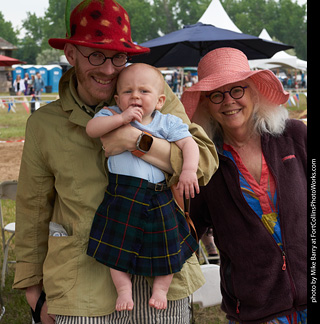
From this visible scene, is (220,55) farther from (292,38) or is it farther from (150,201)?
(292,38)

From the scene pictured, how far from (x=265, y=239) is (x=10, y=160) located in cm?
1054

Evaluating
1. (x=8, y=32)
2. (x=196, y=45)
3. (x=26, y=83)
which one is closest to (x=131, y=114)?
(x=196, y=45)

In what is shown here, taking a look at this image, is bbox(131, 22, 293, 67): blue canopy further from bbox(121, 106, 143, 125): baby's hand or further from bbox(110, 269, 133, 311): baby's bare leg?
bbox(110, 269, 133, 311): baby's bare leg

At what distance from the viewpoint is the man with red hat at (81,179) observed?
2230mm

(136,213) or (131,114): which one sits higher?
(131,114)

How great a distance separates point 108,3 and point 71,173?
0.87 metres

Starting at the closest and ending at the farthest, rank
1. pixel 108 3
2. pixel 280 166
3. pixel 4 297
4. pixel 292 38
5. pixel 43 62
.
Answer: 1. pixel 108 3
2. pixel 280 166
3. pixel 4 297
4. pixel 43 62
5. pixel 292 38

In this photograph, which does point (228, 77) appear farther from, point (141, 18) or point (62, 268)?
point (141, 18)

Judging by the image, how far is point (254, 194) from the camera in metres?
2.67

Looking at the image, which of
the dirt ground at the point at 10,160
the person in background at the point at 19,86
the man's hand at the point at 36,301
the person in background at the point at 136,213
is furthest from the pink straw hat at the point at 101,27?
the person in background at the point at 19,86

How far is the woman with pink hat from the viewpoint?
256 centimetres

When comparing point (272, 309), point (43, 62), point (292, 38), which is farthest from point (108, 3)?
point (292, 38)

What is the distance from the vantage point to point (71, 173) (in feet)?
7.52

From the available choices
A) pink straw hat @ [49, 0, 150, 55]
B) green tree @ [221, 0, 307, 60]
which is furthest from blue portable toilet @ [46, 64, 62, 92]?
green tree @ [221, 0, 307, 60]
